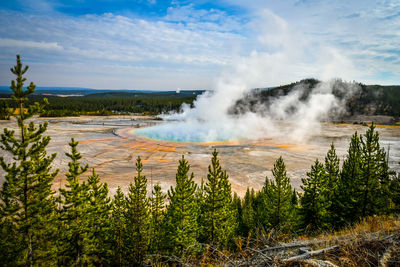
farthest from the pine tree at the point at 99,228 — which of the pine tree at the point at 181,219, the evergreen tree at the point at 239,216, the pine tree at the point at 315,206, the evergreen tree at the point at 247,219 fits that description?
the pine tree at the point at 315,206

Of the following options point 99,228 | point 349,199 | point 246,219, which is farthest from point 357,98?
point 99,228

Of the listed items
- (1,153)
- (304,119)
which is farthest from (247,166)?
(304,119)

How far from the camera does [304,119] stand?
12500 centimetres

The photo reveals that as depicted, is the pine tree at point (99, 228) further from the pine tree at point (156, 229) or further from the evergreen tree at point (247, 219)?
the evergreen tree at point (247, 219)

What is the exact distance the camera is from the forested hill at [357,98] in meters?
135

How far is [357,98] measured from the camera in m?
149

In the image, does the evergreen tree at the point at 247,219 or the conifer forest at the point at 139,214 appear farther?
the evergreen tree at the point at 247,219

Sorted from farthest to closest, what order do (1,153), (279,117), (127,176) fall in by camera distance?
(279,117)
(1,153)
(127,176)

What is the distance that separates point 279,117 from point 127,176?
11506 cm

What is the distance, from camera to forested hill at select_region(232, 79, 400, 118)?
13462cm

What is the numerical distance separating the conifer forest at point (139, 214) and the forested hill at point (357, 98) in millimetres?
113571

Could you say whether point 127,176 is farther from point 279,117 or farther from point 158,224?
point 279,117

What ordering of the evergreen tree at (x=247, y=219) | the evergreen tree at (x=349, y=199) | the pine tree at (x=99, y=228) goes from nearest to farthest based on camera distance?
the pine tree at (x=99, y=228) → the evergreen tree at (x=349, y=199) → the evergreen tree at (x=247, y=219)

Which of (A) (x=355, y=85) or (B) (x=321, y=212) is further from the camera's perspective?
(A) (x=355, y=85)
